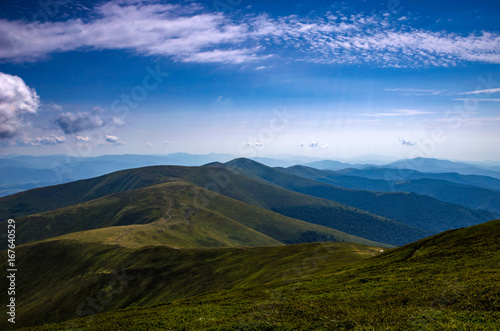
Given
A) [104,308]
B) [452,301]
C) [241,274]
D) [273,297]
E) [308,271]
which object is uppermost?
[452,301]

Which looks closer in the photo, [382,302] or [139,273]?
[382,302]

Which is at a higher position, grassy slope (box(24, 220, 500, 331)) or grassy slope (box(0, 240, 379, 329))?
grassy slope (box(24, 220, 500, 331))

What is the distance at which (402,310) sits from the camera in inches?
1137

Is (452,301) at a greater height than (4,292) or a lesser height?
greater

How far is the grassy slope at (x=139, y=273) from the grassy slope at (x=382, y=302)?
31.5 metres

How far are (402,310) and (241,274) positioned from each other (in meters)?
78.6

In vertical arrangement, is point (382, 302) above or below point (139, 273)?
above

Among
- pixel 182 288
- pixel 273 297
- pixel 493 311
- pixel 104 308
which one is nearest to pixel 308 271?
pixel 273 297

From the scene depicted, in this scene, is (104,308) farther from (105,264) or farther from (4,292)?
(4,292)

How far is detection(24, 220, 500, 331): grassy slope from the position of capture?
26.7 m

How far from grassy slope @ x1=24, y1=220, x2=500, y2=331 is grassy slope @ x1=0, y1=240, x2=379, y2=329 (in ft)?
103

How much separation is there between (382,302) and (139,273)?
12946 centimetres

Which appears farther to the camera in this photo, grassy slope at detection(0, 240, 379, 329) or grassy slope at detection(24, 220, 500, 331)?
grassy slope at detection(0, 240, 379, 329)

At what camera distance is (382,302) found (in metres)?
32.5
